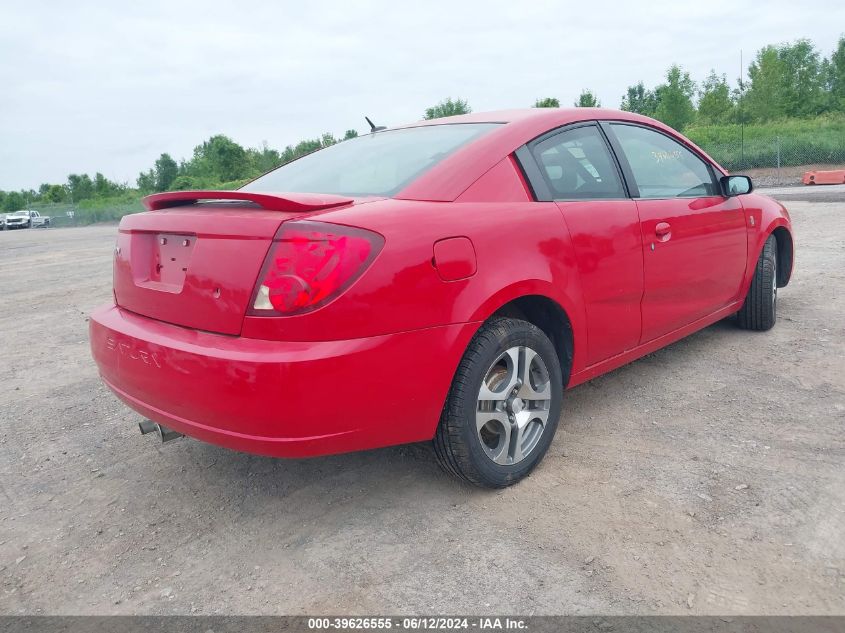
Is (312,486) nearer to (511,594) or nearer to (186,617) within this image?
(186,617)

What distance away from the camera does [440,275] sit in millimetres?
2266

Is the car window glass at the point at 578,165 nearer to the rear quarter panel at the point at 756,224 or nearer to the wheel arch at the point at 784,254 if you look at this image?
the rear quarter panel at the point at 756,224

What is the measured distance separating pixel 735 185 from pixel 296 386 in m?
3.19

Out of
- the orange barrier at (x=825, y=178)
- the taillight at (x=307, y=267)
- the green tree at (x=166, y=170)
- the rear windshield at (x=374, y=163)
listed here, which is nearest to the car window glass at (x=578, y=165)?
the rear windshield at (x=374, y=163)

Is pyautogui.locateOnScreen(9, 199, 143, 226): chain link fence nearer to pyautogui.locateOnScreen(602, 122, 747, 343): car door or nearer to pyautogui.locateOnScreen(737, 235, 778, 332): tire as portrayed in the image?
pyautogui.locateOnScreen(737, 235, 778, 332): tire

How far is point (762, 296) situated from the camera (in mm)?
4434

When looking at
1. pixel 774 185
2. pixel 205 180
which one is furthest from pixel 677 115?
pixel 205 180

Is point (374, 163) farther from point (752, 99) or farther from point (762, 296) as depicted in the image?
point (752, 99)

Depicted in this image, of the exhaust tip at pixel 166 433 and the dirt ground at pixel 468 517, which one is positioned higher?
the exhaust tip at pixel 166 433

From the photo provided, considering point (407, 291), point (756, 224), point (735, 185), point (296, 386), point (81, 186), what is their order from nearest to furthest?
point (296, 386)
point (407, 291)
point (735, 185)
point (756, 224)
point (81, 186)

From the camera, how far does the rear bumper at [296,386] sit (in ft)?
6.71

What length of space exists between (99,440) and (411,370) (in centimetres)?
202

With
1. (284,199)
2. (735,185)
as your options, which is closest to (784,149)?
(735,185)

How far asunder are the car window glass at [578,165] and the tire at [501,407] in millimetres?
705
